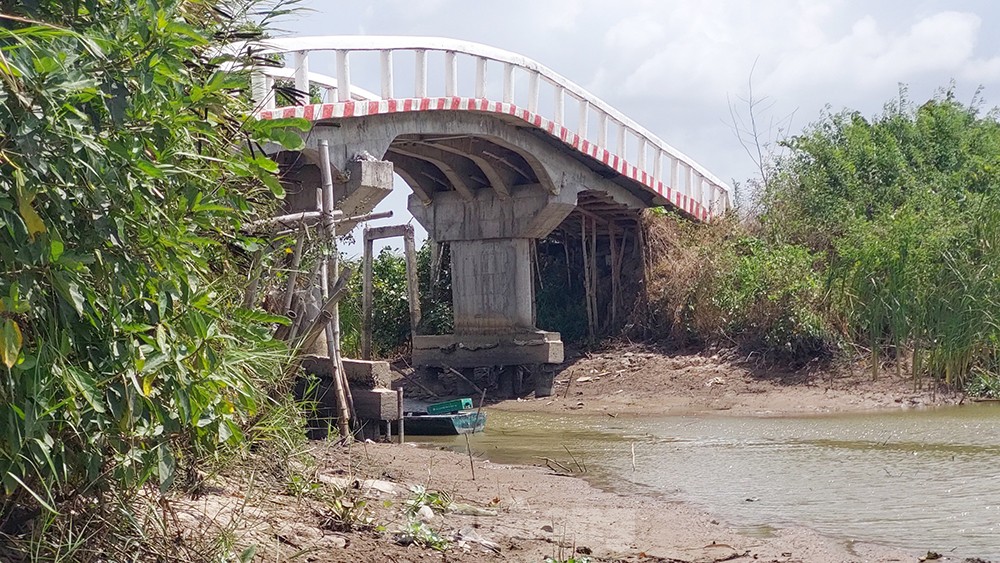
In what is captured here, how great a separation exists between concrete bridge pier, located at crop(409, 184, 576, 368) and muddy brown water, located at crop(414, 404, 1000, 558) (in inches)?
145

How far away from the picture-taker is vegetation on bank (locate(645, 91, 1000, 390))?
637 inches

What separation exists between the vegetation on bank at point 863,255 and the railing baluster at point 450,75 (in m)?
6.81

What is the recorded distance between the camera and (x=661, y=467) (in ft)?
37.9

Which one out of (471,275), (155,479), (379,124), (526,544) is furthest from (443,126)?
(155,479)

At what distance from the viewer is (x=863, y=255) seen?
18.0 m

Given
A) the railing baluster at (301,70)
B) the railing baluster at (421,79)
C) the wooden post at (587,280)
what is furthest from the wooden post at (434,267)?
the railing baluster at (301,70)

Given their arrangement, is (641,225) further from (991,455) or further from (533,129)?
(991,455)

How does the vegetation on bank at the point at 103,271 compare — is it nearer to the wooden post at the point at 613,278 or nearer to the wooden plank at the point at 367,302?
the wooden plank at the point at 367,302

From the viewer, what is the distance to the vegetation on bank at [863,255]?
16.2 meters

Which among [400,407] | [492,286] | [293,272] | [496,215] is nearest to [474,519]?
[293,272]

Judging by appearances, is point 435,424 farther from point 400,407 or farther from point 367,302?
point 367,302

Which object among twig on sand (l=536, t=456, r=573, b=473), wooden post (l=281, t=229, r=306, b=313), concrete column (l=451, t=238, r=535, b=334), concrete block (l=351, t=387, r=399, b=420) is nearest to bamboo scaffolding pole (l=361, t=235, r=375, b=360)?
concrete column (l=451, t=238, r=535, b=334)

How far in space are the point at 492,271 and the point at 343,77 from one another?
8137mm

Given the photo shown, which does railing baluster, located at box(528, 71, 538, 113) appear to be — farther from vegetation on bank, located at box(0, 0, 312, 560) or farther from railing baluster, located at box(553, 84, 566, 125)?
vegetation on bank, located at box(0, 0, 312, 560)
